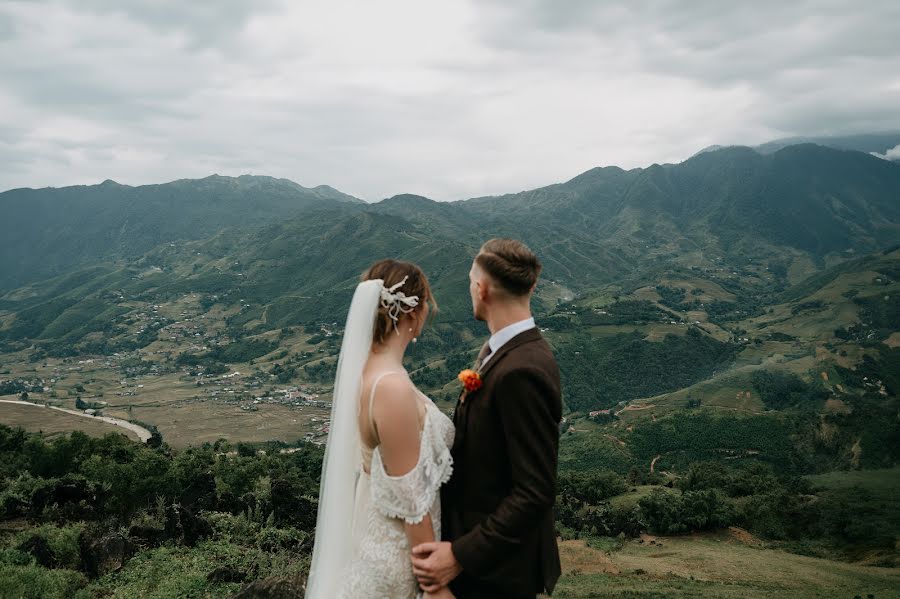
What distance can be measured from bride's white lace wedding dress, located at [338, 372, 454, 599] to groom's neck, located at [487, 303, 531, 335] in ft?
1.92

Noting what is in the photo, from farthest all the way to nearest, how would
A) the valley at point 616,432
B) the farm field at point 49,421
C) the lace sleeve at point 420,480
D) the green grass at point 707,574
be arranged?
the farm field at point 49,421 < the green grass at point 707,574 < the valley at point 616,432 < the lace sleeve at point 420,480

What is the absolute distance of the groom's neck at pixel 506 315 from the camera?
10.2 ft

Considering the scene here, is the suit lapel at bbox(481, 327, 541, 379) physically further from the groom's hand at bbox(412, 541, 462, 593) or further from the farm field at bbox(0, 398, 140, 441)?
the farm field at bbox(0, 398, 140, 441)

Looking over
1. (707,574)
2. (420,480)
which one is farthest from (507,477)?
(707,574)

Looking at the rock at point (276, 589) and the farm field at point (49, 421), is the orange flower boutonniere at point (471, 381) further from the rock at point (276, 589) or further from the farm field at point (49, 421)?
the farm field at point (49, 421)

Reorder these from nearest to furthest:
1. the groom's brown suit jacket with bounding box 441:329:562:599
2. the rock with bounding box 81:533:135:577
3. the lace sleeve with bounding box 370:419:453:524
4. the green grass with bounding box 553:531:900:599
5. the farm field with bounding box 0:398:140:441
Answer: the groom's brown suit jacket with bounding box 441:329:562:599 → the lace sleeve with bounding box 370:419:453:524 → the rock with bounding box 81:533:135:577 → the green grass with bounding box 553:531:900:599 → the farm field with bounding box 0:398:140:441

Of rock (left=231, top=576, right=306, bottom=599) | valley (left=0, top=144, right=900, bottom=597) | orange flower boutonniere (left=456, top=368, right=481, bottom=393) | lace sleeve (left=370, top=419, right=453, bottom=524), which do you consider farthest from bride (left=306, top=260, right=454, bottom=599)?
valley (left=0, top=144, right=900, bottom=597)

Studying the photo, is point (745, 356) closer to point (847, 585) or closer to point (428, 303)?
point (847, 585)

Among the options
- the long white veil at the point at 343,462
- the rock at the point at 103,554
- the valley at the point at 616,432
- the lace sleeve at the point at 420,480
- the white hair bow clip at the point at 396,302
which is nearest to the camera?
the lace sleeve at the point at 420,480

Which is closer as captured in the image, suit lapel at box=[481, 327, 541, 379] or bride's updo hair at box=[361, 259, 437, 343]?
suit lapel at box=[481, 327, 541, 379]

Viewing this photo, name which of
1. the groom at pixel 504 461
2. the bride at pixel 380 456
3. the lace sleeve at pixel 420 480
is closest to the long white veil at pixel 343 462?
the bride at pixel 380 456

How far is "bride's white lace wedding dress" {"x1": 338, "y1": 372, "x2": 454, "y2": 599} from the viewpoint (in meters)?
3.02

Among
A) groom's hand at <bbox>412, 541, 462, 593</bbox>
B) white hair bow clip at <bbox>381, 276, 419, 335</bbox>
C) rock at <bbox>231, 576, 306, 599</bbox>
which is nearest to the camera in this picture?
groom's hand at <bbox>412, 541, 462, 593</bbox>

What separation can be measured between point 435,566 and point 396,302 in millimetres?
1433
